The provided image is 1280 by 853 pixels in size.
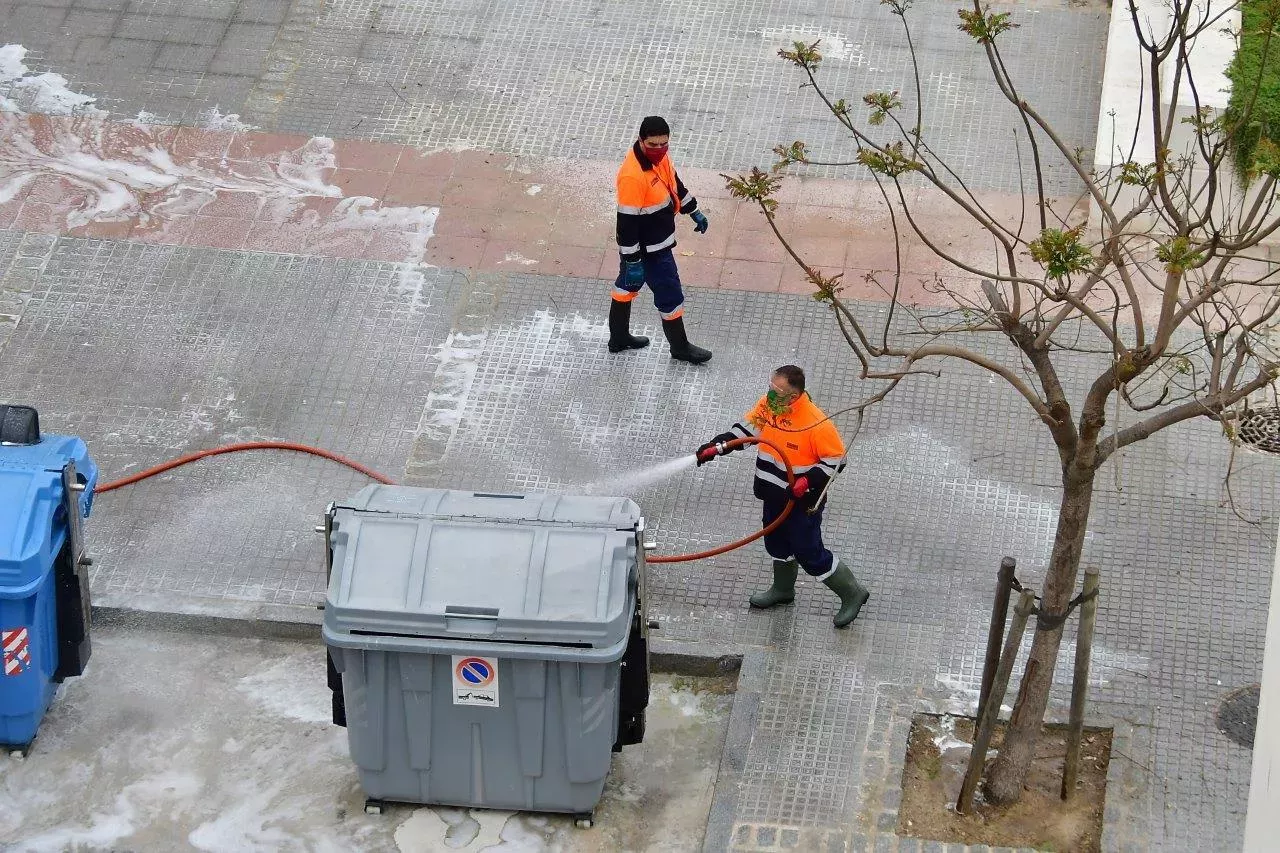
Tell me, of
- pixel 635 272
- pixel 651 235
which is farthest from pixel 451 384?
pixel 651 235

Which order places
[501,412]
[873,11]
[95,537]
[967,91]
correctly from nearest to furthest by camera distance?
[95,537] → [501,412] → [967,91] → [873,11]

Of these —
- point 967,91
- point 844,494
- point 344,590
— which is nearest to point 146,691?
point 344,590

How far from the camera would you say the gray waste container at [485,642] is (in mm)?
6262

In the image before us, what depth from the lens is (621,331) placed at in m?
9.57

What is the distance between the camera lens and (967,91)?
38.4 ft

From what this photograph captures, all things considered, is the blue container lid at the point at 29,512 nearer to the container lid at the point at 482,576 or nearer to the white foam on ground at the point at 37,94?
the container lid at the point at 482,576

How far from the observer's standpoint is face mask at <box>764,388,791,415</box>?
6.83m

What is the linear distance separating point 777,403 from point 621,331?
9.28 feet

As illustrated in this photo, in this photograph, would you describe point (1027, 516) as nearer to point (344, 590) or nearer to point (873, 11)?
point (344, 590)

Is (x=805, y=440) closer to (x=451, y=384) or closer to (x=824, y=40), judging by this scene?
(x=451, y=384)

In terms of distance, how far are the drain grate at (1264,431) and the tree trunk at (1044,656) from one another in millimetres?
2717

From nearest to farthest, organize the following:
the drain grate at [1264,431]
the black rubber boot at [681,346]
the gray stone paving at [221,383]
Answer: the gray stone paving at [221,383] → the drain grate at [1264,431] → the black rubber boot at [681,346]

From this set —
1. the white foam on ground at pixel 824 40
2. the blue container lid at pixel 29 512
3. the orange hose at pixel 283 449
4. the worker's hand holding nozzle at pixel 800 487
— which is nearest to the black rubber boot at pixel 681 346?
the orange hose at pixel 283 449

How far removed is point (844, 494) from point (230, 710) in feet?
10.6
